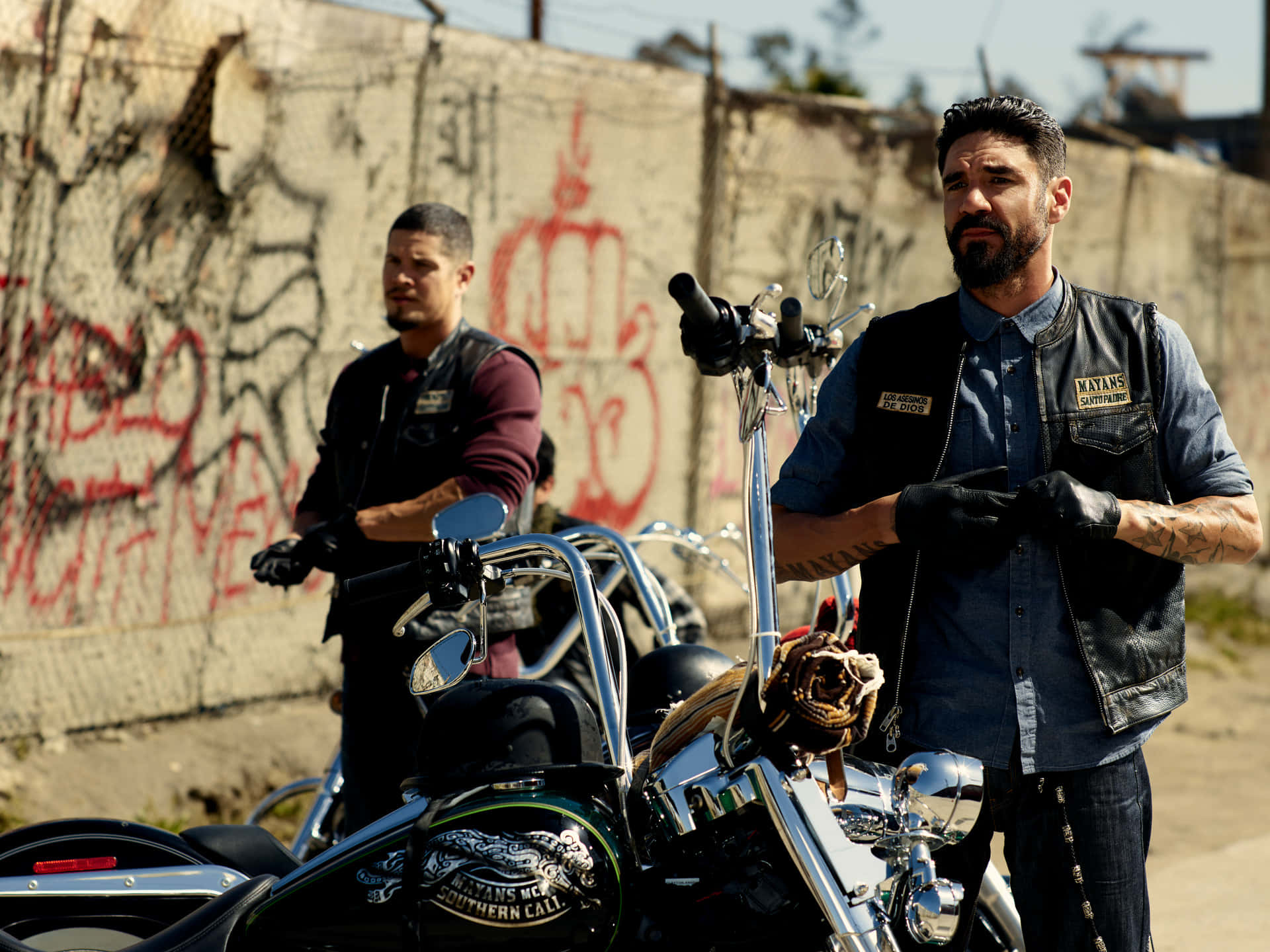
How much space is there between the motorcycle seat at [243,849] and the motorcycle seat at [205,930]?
0.24m

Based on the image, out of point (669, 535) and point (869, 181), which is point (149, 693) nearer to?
point (669, 535)

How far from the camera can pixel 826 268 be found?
103 inches

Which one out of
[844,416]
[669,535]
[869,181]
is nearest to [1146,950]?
[844,416]

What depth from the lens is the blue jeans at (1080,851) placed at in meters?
2.15

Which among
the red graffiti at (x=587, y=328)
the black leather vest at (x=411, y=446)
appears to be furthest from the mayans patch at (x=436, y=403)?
the red graffiti at (x=587, y=328)

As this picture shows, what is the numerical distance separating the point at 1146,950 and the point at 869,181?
653cm

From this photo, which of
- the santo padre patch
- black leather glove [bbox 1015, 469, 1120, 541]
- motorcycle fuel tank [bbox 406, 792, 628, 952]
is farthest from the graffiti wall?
black leather glove [bbox 1015, 469, 1120, 541]

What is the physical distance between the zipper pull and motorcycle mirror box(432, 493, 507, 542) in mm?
723

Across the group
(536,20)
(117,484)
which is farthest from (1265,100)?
(117,484)

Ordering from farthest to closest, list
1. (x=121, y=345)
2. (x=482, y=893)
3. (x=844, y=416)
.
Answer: (x=121, y=345) → (x=844, y=416) → (x=482, y=893)

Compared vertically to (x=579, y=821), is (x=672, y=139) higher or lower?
higher

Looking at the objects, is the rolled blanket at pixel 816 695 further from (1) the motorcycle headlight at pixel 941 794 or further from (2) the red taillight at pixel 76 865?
(2) the red taillight at pixel 76 865

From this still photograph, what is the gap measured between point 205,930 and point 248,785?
10.0 ft

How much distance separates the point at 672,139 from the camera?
278 inches
